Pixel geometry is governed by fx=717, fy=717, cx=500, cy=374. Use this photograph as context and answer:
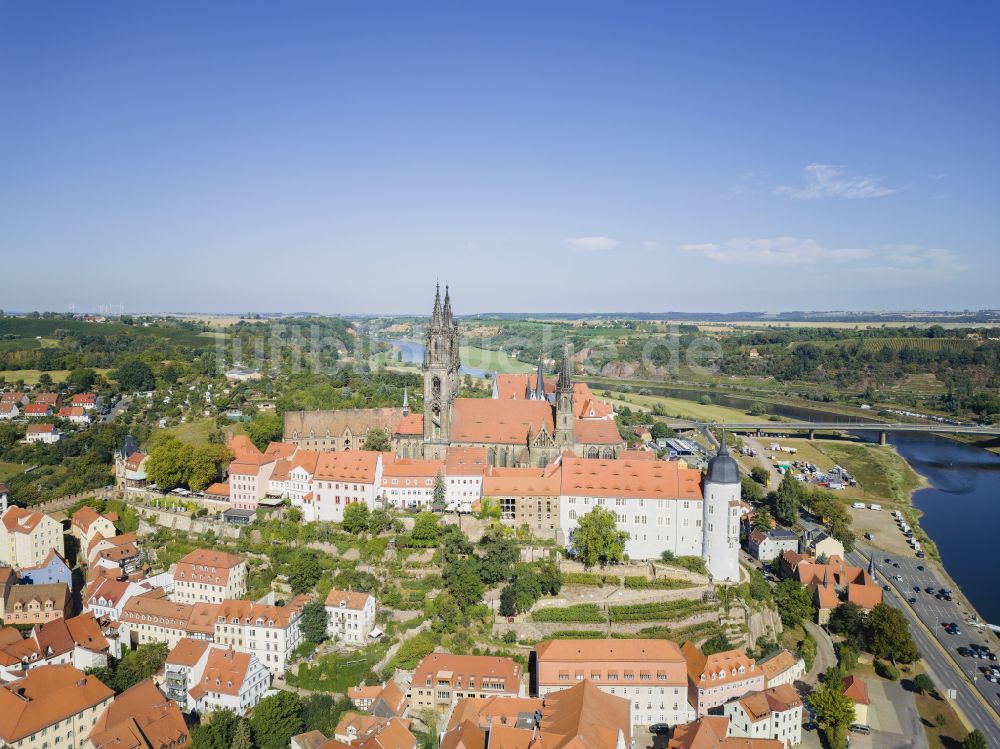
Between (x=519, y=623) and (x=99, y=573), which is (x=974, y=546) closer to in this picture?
(x=519, y=623)

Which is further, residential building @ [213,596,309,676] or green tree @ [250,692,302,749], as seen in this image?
residential building @ [213,596,309,676]

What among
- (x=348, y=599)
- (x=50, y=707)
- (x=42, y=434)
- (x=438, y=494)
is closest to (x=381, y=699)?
(x=348, y=599)

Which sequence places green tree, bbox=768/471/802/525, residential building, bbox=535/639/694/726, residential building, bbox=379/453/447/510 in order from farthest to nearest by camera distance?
green tree, bbox=768/471/802/525 < residential building, bbox=379/453/447/510 < residential building, bbox=535/639/694/726

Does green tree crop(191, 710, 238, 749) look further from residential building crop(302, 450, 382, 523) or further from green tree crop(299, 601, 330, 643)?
residential building crop(302, 450, 382, 523)

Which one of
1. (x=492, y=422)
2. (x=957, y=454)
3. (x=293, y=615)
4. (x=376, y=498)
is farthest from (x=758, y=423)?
(x=293, y=615)

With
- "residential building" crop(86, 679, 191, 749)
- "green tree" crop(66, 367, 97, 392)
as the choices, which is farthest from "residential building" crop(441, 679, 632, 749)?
"green tree" crop(66, 367, 97, 392)

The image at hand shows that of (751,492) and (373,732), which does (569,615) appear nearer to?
(373,732)
